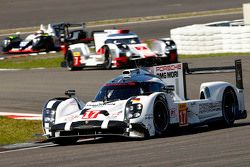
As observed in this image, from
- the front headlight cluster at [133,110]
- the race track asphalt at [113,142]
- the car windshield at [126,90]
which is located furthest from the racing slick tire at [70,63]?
the front headlight cluster at [133,110]

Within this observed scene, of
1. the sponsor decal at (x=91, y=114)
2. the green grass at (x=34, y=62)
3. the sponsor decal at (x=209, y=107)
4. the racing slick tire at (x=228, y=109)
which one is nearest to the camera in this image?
the sponsor decal at (x=91, y=114)

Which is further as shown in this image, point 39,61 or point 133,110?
A: point 39,61

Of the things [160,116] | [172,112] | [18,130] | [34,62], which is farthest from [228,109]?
[34,62]

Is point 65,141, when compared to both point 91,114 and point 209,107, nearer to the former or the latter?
point 91,114

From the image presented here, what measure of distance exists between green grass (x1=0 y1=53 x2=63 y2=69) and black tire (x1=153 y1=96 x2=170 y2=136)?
61.4ft

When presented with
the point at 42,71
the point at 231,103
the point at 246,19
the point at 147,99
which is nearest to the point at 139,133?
the point at 147,99

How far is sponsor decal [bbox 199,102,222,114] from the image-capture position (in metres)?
16.1

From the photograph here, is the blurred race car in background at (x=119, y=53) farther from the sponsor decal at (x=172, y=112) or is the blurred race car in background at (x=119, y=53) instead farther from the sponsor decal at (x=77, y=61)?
the sponsor decal at (x=172, y=112)

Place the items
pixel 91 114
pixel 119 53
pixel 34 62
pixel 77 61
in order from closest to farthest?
pixel 91 114
pixel 119 53
pixel 77 61
pixel 34 62

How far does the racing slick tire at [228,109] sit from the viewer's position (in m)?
16.5

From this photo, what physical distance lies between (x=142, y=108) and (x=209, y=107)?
1.98 meters

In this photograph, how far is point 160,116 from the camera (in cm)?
1514

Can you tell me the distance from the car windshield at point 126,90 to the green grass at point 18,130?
177 cm

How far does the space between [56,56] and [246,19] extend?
8018 mm
